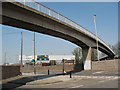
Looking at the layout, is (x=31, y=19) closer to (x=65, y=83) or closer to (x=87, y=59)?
(x=65, y=83)

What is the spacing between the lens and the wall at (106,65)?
34469 mm

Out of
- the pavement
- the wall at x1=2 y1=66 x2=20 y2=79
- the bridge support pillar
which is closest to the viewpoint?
the pavement

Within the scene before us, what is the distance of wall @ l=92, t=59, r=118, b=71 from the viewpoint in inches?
1357

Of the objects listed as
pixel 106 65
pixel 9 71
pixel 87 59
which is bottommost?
pixel 106 65

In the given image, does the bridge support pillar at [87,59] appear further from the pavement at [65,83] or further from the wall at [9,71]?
the wall at [9,71]

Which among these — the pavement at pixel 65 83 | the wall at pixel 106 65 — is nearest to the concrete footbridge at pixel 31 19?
the pavement at pixel 65 83

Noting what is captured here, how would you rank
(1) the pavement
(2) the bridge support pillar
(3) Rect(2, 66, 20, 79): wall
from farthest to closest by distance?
(2) the bridge support pillar → (3) Rect(2, 66, 20, 79): wall → (1) the pavement

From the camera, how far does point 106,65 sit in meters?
35.3

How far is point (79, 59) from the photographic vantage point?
79.1m

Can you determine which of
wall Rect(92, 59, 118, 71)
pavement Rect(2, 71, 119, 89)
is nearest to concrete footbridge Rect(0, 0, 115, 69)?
pavement Rect(2, 71, 119, 89)

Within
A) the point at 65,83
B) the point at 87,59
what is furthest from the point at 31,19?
the point at 87,59

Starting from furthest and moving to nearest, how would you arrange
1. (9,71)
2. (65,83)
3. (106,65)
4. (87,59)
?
(87,59), (106,65), (9,71), (65,83)

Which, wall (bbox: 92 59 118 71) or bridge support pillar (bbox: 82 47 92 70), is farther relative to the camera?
bridge support pillar (bbox: 82 47 92 70)

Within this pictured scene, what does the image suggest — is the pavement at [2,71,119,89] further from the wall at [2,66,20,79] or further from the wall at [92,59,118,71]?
the wall at [92,59,118,71]
